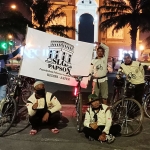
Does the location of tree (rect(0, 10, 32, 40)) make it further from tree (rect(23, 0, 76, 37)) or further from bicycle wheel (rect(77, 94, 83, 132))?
bicycle wheel (rect(77, 94, 83, 132))

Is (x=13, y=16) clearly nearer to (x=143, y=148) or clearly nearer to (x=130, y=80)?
(x=130, y=80)

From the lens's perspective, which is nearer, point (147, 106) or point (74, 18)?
point (147, 106)

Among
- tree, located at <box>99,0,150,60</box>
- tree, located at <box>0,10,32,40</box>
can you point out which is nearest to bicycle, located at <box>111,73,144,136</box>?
tree, located at <box>0,10,32,40</box>

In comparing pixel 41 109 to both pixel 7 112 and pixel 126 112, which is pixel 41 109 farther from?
pixel 126 112

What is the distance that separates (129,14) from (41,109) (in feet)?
69.4

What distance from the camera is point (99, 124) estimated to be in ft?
17.4

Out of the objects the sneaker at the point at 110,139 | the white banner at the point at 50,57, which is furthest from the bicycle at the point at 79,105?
the sneaker at the point at 110,139

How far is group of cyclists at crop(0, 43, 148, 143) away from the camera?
526 cm

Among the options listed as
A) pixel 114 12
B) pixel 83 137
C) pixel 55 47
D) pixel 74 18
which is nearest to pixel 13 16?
pixel 114 12

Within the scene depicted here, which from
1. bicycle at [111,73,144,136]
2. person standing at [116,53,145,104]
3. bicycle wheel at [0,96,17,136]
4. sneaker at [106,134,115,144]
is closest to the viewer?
sneaker at [106,134,115,144]

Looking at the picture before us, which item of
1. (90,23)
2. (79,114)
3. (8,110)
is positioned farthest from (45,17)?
(79,114)

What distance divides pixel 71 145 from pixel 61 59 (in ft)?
6.62

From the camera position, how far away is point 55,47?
20.7 ft

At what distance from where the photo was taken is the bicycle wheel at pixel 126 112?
5.55m
